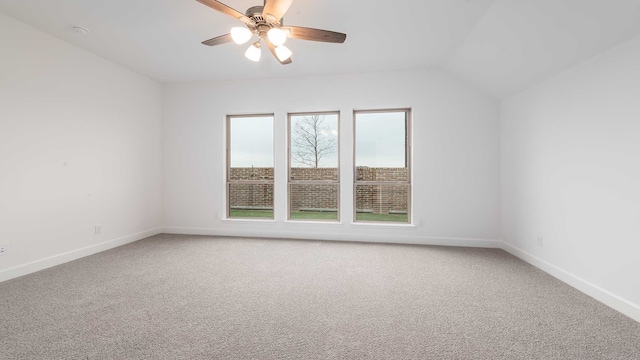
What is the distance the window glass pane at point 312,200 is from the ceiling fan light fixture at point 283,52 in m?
2.33

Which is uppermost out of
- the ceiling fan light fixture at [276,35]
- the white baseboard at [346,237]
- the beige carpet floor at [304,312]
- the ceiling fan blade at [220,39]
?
the ceiling fan blade at [220,39]

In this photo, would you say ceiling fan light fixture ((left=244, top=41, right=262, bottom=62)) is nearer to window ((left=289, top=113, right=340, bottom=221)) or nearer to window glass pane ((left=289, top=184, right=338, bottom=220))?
window ((left=289, top=113, right=340, bottom=221))

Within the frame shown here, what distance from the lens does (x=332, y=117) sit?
4406mm

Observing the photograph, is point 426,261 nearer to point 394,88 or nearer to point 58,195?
point 394,88

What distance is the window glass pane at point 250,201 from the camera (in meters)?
4.65

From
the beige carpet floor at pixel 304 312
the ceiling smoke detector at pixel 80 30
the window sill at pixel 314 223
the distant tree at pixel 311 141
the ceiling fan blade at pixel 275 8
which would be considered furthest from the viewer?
the distant tree at pixel 311 141

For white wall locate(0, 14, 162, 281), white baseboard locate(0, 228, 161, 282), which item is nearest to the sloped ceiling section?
white wall locate(0, 14, 162, 281)

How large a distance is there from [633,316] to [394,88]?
3.47 metres

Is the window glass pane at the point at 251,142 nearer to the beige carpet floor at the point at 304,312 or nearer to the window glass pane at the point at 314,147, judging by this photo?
the window glass pane at the point at 314,147

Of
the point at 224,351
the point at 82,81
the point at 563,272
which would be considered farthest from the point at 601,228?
the point at 82,81

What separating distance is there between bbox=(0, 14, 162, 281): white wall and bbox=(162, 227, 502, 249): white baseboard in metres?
0.89

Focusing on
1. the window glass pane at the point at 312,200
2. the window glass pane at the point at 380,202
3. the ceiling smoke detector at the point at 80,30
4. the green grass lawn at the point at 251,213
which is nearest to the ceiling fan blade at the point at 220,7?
the ceiling smoke detector at the point at 80,30

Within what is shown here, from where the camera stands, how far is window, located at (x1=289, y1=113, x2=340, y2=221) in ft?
14.5

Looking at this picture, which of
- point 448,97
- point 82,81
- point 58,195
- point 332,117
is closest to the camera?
point 58,195
